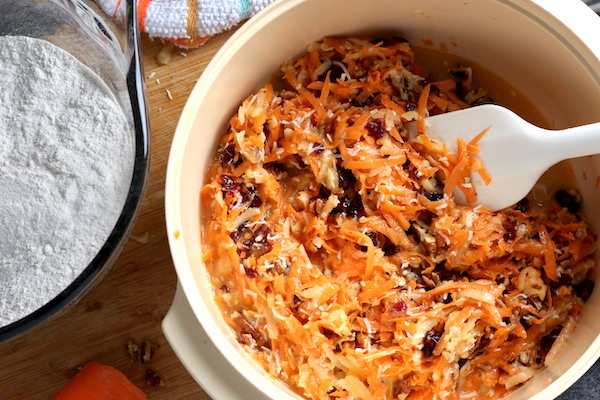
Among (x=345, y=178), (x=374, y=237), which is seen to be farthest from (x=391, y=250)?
(x=345, y=178)

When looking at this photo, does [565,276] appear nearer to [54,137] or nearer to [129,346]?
[129,346]

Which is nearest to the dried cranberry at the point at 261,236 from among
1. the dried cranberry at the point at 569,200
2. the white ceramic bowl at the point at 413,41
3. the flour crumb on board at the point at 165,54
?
the white ceramic bowl at the point at 413,41

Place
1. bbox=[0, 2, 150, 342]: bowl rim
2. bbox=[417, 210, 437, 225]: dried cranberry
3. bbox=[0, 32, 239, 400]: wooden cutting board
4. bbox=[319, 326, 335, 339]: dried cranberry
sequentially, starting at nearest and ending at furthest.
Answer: bbox=[0, 2, 150, 342]: bowl rim < bbox=[319, 326, 335, 339]: dried cranberry < bbox=[417, 210, 437, 225]: dried cranberry < bbox=[0, 32, 239, 400]: wooden cutting board

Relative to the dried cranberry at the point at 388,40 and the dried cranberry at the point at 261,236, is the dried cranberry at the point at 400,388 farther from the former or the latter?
the dried cranberry at the point at 388,40

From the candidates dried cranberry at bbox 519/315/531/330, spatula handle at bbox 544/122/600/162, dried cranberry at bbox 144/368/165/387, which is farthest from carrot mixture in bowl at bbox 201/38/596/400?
dried cranberry at bbox 144/368/165/387

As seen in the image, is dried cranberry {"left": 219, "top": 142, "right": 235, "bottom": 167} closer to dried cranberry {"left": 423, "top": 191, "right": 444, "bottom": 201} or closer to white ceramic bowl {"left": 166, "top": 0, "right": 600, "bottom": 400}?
white ceramic bowl {"left": 166, "top": 0, "right": 600, "bottom": 400}

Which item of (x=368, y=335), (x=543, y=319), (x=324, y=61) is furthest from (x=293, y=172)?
(x=543, y=319)
